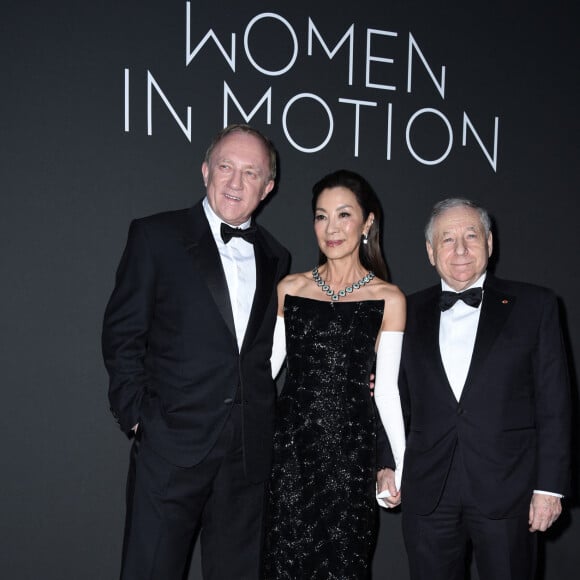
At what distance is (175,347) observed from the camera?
2.33 m

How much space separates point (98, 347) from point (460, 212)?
1790mm

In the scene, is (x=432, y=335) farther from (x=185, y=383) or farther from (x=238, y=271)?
(x=185, y=383)

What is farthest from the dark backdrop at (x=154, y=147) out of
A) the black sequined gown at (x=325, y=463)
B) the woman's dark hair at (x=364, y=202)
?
the black sequined gown at (x=325, y=463)

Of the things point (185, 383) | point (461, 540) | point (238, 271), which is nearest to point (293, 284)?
point (238, 271)

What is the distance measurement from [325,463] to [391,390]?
0.42 meters

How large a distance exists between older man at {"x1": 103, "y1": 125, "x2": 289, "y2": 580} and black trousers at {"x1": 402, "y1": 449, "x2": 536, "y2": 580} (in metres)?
0.69

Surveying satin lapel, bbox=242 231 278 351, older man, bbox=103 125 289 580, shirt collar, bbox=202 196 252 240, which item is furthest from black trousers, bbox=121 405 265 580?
shirt collar, bbox=202 196 252 240

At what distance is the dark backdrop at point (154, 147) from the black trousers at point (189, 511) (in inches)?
28.0

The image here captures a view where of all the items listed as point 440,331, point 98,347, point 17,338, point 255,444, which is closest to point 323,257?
point 440,331

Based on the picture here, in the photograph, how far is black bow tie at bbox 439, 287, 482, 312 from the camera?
246 centimetres

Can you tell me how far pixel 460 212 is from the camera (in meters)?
2.53

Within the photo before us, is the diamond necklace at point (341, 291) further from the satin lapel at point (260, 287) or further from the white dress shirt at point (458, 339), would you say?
the white dress shirt at point (458, 339)

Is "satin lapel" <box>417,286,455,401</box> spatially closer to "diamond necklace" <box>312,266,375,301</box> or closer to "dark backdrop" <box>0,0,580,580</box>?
"diamond necklace" <box>312,266,375,301</box>

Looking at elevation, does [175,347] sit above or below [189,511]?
above
